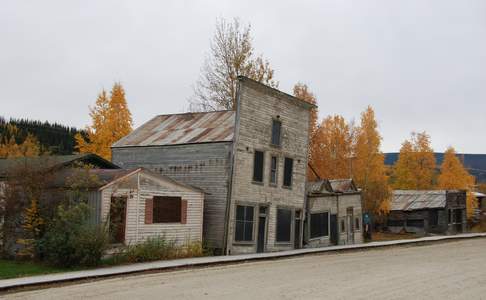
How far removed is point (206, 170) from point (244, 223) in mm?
3100

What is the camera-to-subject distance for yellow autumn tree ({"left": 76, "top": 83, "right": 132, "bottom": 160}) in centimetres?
4238

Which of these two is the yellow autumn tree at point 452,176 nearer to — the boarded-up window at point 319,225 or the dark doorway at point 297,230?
the boarded-up window at point 319,225

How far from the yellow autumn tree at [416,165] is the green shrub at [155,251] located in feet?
133

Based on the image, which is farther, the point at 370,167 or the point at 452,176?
the point at 452,176

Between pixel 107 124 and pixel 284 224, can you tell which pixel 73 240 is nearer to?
pixel 284 224

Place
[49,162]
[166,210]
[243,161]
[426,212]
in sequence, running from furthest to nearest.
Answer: [426,212] < [243,161] < [166,210] < [49,162]

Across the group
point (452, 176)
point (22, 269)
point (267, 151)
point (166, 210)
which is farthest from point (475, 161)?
point (22, 269)

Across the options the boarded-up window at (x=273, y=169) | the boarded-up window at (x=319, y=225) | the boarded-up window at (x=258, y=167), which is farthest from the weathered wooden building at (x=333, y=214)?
the boarded-up window at (x=258, y=167)

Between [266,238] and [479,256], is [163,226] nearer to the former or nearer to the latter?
[266,238]

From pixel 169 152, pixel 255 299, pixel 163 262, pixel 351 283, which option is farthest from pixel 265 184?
pixel 255 299

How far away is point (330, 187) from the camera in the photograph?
35.6 m

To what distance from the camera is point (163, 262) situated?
22.1 meters

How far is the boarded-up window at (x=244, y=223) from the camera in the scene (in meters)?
27.7

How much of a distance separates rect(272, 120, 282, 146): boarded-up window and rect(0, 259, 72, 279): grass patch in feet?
44.9
